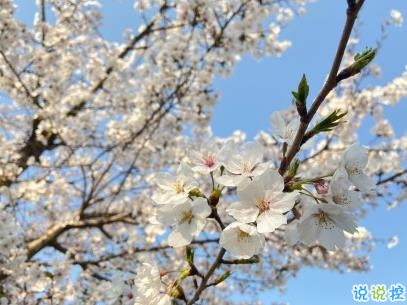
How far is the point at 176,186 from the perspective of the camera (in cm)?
181

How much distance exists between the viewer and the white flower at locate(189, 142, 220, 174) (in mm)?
1862

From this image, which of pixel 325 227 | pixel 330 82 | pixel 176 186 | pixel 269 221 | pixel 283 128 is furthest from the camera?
pixel 283 128

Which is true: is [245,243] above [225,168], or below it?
below

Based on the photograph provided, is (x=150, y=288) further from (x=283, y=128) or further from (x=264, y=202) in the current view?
(x=283, y=128)

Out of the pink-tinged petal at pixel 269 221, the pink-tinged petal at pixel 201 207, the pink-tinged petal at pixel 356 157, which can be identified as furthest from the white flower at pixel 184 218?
the pink-tinged petal at pixel 356 157

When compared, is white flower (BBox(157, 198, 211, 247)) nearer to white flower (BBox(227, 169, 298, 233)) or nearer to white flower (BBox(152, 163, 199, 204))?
white flower (BBox(152, 163, 199, 204))

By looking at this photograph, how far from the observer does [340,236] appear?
173cm

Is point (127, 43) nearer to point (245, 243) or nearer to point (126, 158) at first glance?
point (126, 158)

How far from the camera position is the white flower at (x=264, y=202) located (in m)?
1.58

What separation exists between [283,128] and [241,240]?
54cm

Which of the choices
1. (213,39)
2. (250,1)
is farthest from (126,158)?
(250,1)

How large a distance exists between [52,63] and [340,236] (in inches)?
291

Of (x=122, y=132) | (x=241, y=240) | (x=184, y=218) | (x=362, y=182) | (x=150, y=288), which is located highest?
(x=122, y=132)

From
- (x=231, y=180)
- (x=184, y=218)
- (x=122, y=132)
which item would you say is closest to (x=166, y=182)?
(x=184, y=218)
